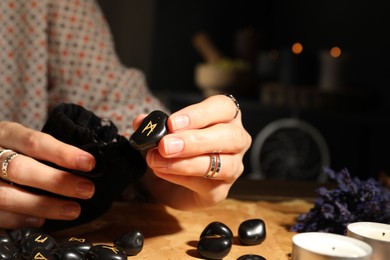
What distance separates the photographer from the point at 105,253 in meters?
0.61

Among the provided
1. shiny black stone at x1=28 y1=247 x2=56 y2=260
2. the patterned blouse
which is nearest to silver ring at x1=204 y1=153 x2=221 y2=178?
shiny black stone at x1=28 y1=247 x2=56 y2=260

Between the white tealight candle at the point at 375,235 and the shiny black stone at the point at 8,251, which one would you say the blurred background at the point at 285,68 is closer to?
the white tealight candle at the point at 375,235

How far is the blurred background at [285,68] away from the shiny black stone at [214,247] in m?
1.55

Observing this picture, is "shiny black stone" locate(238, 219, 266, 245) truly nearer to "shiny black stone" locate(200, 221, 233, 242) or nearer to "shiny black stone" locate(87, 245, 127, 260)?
"shiny black stone" locate(200, 221, 233, 242)

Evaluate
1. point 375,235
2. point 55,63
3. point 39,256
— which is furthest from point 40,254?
point 55,63

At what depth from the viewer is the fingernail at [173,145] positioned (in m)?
0.67

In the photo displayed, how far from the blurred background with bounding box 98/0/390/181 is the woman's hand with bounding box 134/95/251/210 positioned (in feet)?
4.73

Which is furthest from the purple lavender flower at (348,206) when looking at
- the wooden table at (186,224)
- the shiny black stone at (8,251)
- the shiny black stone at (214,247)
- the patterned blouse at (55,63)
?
the patterned blouse at (55,63)

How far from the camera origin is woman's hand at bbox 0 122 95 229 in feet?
2.37

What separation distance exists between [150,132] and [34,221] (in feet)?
0.72

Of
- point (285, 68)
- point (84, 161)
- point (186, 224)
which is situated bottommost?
point (186, 224)

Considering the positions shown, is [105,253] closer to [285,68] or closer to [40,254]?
[40,254]

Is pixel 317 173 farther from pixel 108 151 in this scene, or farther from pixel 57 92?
pixel 108 151

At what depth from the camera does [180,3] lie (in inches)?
124
